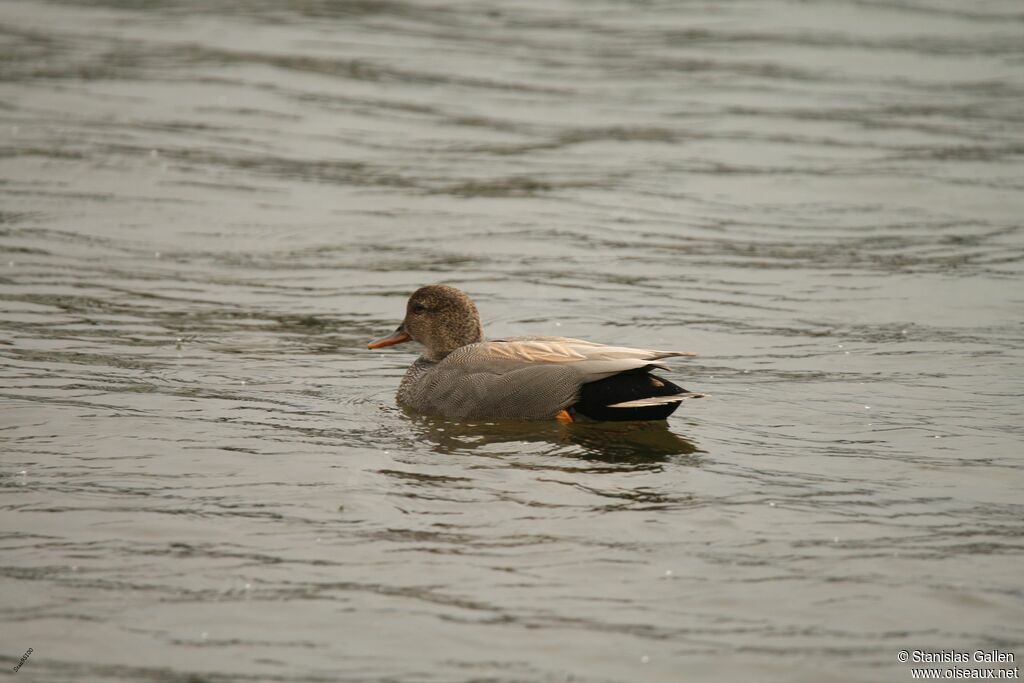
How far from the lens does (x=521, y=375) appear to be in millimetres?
9047

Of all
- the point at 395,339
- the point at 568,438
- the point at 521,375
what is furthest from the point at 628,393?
the point at 395,339

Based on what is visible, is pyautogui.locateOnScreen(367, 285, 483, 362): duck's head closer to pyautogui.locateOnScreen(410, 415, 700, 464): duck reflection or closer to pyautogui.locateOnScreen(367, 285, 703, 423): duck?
pyautogui.locateOnScreen(367, 285, 703, 423): duck

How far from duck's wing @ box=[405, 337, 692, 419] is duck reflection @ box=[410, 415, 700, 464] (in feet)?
0.33

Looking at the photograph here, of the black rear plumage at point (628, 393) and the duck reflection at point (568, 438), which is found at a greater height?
the black rear plumage at point (628, 393)

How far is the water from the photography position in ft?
20.7

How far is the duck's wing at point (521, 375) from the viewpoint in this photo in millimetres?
8836

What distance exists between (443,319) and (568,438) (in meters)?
1.54

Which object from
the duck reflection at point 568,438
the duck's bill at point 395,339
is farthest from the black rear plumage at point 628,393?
the duck's bill at point 395,339

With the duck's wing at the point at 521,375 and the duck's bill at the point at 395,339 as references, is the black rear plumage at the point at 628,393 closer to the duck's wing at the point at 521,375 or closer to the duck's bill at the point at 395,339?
the duck's wing at the point at 521,375

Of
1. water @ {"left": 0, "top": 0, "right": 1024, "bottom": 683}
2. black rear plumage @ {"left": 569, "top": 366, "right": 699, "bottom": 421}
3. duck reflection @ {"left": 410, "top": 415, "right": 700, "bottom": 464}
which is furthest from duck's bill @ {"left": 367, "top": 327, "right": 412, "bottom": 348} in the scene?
black rear plumage @ {"left": 569, "top": 366, "right": 699, "bottom": 421}

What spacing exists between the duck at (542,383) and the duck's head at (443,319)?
5cm

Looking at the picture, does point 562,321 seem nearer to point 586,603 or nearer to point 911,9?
point 586,603

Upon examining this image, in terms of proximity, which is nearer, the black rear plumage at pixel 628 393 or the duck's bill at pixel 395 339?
the black rear plumage at pixel 628 393

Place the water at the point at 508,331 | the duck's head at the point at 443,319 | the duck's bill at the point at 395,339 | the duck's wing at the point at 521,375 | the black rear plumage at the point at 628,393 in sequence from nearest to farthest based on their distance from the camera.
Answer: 1. the water at the point at 508,331
2. the black rear plumage at the point at 628,393
3. the duck's wing at the point at 521,375
4. the duck's head at the point at 443,319
5. the duck's bill at the point at 395,339
